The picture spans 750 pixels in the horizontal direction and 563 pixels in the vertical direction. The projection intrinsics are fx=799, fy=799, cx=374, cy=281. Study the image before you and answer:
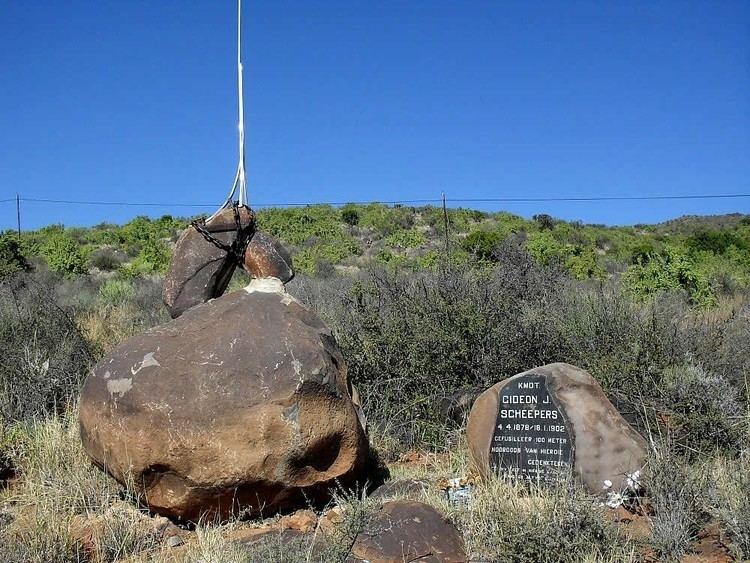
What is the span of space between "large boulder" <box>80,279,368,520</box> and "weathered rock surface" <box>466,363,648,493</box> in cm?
99

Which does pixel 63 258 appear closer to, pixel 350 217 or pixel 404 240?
pixel 404 240

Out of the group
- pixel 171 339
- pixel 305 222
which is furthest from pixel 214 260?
pixel 305 222

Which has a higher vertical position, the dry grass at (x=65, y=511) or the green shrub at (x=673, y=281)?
the green shrub at (x=673, y=281)

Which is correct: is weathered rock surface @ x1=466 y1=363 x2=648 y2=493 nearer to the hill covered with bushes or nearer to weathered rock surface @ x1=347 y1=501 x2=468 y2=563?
weathered rock surface @ x1=347 y1=501 x2=468 y2=563

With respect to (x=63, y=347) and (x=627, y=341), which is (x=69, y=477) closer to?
(x=63, y=347)

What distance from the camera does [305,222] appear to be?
113ft

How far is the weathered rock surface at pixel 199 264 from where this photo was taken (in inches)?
226

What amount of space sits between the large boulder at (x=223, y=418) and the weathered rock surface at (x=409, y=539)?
0.64 m

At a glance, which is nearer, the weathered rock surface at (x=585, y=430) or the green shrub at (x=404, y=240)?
the weathered rock surface at (x=585, y=430)

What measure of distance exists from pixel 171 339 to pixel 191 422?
65 cm

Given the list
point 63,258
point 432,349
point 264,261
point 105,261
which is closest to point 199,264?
point 264,261

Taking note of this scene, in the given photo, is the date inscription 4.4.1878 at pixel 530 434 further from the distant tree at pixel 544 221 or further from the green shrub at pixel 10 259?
the distant tree at pixel 544 221

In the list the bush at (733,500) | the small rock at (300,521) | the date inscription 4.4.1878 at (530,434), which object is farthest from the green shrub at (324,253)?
the bush at (733,500)

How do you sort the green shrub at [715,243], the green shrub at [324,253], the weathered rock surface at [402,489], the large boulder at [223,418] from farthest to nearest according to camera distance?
the green shrub at [715,243] → the green shrub at [324,253] → the weathered rock surface at [402,489] → the large boulder at [223,418]
